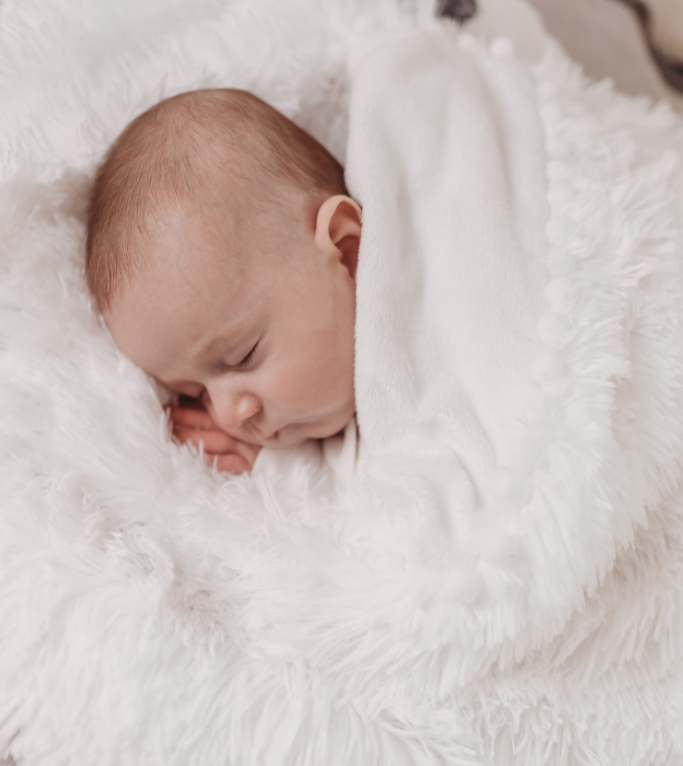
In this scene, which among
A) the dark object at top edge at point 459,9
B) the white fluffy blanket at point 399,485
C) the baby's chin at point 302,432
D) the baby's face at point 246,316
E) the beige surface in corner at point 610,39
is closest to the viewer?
the white fluffy blanket at point 399,485

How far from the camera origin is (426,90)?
42.0 inches

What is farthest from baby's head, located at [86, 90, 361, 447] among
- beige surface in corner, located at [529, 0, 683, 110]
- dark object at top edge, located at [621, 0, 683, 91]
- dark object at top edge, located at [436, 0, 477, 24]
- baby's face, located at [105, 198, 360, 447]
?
dark object at top edge, located at [621, 0, 683, 91]

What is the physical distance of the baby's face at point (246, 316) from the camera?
2.92 ft

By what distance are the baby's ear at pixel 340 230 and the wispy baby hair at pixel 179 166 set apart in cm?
4

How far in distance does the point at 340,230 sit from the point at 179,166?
0.24 m

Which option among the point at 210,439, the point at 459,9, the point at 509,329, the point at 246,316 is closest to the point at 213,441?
the point at 210,439

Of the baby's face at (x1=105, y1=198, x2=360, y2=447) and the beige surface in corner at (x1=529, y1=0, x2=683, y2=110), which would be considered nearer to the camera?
the baby's face at (x1=105, y1=198, x2=360, y2=447)

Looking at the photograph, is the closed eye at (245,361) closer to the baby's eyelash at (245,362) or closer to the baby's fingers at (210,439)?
the baby's eyelash at (245,362)

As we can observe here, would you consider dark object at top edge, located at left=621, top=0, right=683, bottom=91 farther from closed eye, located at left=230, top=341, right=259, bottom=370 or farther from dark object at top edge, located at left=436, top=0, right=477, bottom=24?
closed eye, located at left=230, top=341, right=259, bottom=370

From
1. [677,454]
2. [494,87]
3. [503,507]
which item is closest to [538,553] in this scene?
[503,507]

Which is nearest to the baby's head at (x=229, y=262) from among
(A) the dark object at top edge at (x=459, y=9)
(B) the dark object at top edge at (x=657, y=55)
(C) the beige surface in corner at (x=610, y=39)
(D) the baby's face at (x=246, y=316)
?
(D) the baby's face at (x=246, y=316)

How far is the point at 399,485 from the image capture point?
33.3 inches

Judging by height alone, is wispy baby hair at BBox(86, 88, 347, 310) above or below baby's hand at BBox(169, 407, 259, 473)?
above

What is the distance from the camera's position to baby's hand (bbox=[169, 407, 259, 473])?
1058mm
